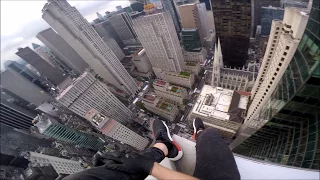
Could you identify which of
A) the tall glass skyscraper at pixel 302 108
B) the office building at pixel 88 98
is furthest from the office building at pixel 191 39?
the tall glass skyscraper at pixel 302 108

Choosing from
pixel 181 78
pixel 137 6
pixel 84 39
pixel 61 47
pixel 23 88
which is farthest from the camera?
pixel 137 6

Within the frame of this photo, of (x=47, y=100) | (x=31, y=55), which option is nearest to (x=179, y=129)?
(x=47, y=100)

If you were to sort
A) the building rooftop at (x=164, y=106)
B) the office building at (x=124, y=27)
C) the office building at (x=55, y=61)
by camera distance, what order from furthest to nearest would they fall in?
1. the office building at (x=55, y=61)
2. the office building at (x=124, y=27)
3. the building rooftop at (x=164, y=106)

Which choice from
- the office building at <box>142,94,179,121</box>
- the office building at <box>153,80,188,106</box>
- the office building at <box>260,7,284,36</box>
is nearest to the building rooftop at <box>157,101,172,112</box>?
the office building at <box>142,94,179,121</box>

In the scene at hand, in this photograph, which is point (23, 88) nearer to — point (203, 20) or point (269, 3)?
point (203, 20)

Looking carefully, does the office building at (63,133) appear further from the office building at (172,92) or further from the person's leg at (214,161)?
the person's leg at (214,161)

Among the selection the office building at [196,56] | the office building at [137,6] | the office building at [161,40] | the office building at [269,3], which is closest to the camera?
the office building at [161,40]

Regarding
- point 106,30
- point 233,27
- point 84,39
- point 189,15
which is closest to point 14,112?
point 84,39

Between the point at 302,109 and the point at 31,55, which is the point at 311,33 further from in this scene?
the point at 31,55
